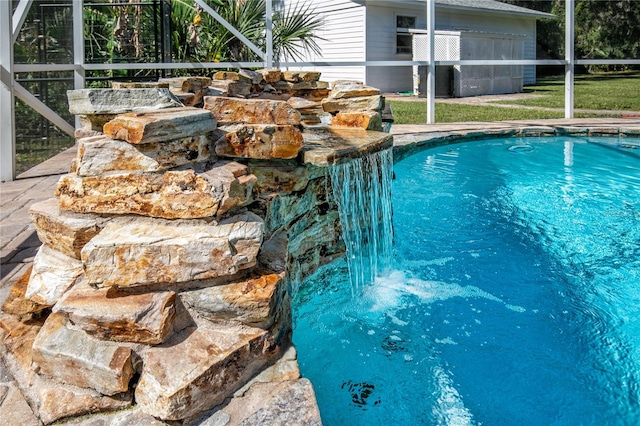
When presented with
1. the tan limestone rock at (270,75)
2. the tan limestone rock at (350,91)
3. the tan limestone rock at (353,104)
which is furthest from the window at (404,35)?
the tan limestone rock at (353,104)

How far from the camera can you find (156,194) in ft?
5.99

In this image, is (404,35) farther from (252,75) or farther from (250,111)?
(250,111)

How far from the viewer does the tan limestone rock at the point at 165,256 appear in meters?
1.71

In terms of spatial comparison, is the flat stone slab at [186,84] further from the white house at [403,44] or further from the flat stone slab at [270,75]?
the white house at [403,44]

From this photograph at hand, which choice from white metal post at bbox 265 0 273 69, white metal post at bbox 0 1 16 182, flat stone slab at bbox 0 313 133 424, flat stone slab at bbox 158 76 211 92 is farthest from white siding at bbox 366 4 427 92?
flat stone slab at bbox 0 313 133 424

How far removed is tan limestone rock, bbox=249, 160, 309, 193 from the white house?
1312 centimetres

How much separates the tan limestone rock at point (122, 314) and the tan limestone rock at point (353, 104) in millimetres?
2563

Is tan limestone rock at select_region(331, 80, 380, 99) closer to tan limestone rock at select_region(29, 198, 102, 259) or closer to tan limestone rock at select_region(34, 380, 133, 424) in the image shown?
tan limestone rock at select_region(29, 198, 102, 259)

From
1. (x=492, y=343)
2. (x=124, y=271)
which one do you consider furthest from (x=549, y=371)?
(x=124, y=271)

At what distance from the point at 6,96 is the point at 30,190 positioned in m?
0.90

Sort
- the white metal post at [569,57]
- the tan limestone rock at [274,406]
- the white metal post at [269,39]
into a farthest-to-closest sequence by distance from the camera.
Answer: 1. the white metal post at [569,57]
2. the white metal post at [269,39]
3. the tan limestone rock at [274,406]

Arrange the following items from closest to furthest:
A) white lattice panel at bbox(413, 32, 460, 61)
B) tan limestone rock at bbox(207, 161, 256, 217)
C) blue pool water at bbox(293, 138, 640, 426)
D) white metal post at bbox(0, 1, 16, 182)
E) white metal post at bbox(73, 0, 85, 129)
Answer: tan limestone rock at bbox(207, 161, 256, 217) → blue pool water at bbox(293, 138, 640, 426) → white metal post at bbox(0, 1, 16, 182) → white metal post at bbox(73, 0, 85, 129) → white lattice panel at bbox(413, 32, 460, 61)

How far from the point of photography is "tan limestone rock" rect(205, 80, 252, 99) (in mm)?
3396

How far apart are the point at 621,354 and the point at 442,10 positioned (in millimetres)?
16860
